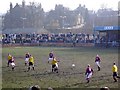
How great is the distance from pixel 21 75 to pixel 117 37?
3940 centimetres

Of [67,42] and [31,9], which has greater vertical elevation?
[31,9]

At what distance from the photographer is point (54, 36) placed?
2800 inches

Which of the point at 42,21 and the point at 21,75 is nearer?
the point at 21,75

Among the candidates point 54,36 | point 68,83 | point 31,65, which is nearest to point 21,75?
point 31,65

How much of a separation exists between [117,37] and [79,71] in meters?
36.4

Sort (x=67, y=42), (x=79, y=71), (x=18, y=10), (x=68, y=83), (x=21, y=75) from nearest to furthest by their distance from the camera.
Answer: (x=68, y=83), (x=21, y=75), (x=79, y=71), (x=67, y=42), (x=18, y=10)

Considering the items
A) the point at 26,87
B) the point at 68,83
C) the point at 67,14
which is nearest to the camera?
the point at 26,87

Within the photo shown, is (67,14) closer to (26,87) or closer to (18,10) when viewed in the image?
(18,10)

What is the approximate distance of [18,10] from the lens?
11119cm

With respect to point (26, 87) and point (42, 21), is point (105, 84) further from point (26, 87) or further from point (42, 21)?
point (42, 21)

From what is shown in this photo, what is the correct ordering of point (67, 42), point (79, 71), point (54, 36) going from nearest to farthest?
point (79, 71) < point (67, 42) < point (54, 36)

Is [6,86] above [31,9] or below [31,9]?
below

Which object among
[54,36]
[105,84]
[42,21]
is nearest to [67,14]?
[42,21]

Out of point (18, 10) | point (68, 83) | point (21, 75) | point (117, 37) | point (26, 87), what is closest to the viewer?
point (26, 87)
